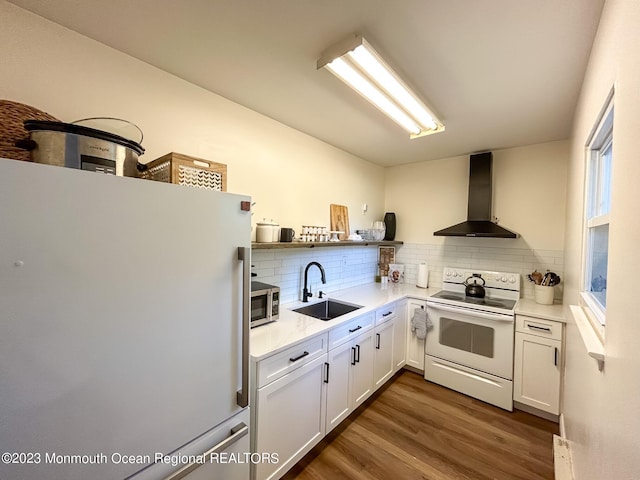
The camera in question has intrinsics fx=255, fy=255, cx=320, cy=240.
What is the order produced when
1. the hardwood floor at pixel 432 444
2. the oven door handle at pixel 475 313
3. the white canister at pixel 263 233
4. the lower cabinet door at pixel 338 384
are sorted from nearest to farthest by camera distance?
the hardwood floor at pixel 432 444 → the lower cabinet door at pixel 338 384 → the white canister at pixel 263 233 → the oven door handle at pixel 475 313

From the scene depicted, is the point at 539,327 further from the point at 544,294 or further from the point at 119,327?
the point at 119,327

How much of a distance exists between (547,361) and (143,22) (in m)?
3.51

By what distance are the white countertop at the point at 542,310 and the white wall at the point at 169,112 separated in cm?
201

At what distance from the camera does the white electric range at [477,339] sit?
2.27 meters

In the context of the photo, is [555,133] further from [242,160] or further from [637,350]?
[242,160]

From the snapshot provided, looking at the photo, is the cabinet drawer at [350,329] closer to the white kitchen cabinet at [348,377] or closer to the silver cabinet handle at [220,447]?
the white kitchen cabinet at [348,377]

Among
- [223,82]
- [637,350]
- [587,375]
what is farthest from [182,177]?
[587,375]

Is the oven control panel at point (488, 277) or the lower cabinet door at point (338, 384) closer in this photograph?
the lower cabinet door at point (338, 384)

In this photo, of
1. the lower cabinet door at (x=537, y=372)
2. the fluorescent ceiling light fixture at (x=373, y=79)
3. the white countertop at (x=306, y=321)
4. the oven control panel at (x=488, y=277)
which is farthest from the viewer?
the oven control panel at (x=488, y=277)

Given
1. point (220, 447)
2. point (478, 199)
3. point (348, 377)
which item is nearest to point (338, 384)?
point (348, 377)

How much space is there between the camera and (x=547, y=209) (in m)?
2.61

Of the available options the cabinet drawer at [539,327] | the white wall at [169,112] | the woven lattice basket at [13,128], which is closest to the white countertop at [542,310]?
the cabinet drawer at [539,327]

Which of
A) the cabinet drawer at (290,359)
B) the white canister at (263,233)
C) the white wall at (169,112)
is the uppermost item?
the white wall at (169,112)

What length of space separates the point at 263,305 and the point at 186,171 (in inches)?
38.8
